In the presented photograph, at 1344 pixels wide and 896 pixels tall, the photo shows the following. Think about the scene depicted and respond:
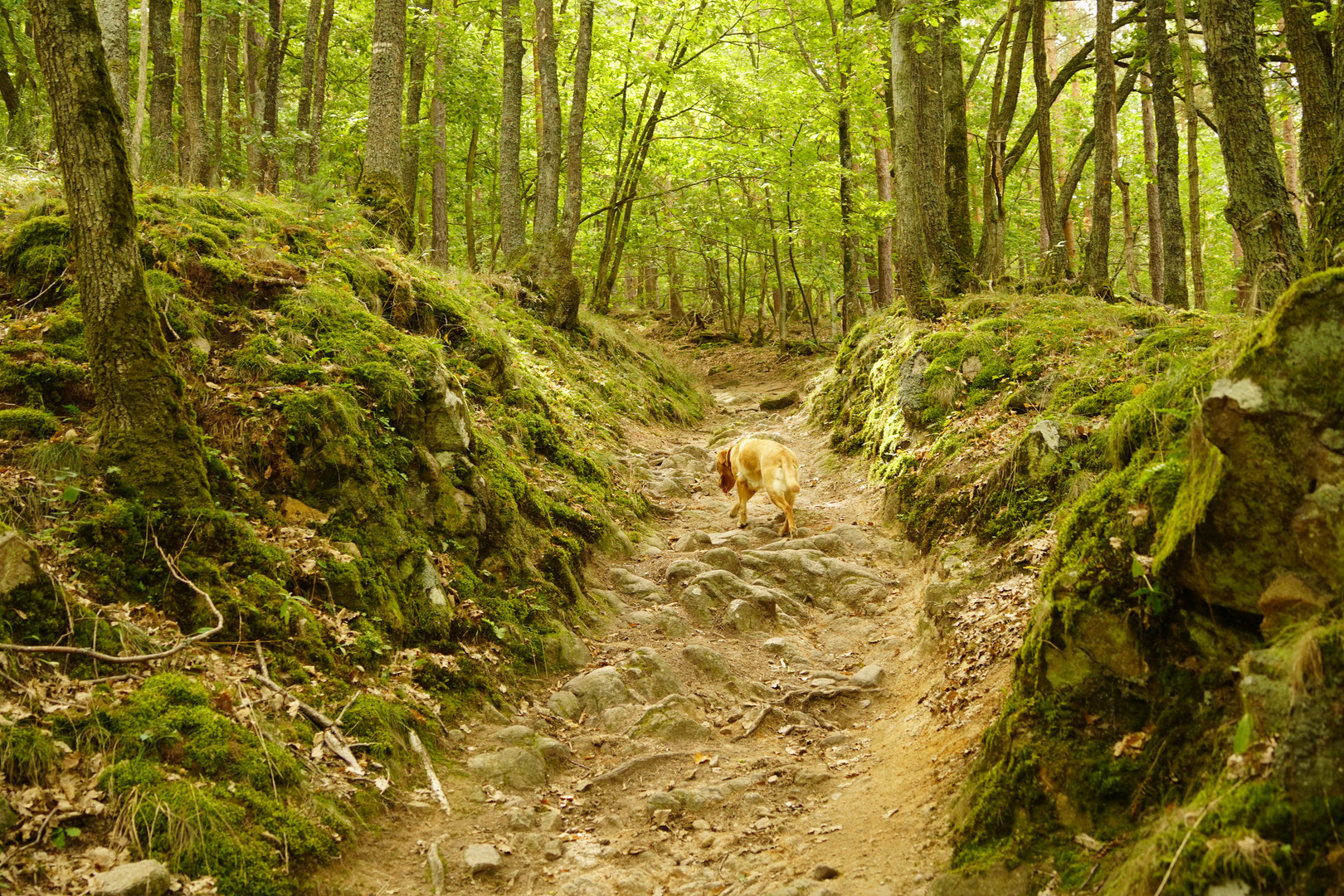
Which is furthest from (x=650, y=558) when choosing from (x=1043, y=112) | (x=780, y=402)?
(x=780, y=402)

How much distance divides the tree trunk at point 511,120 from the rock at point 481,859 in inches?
561

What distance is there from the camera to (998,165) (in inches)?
527

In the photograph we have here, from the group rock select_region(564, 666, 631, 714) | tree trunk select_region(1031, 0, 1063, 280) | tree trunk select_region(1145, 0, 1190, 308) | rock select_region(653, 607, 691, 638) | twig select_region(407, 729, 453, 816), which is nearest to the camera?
twig select_region(407, 729, 453, 816)

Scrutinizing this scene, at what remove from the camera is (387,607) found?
586cm

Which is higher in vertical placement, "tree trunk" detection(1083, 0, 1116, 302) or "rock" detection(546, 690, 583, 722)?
"tree trunk" detection(1083, 0, 1116, 302)

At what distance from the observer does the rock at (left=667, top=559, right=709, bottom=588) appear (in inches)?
331

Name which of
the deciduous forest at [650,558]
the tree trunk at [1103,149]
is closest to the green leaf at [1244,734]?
the deciduous forest at [650,558]

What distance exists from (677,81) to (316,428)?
18.5 metres

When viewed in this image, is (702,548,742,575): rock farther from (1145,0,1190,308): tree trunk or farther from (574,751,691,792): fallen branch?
(1145,0,1190,308): tree trunk

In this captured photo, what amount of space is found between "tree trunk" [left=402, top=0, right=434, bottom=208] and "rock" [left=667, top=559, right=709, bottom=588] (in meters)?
10.4

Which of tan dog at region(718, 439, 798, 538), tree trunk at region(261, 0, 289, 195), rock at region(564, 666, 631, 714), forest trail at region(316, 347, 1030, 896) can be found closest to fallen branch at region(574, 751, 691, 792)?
forest trail at region(316, 347, 1030, 896)

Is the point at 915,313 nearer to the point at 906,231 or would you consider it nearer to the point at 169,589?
the point at 906,231

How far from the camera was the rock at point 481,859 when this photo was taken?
4.40m

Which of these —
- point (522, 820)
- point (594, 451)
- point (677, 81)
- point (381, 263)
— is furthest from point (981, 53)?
point (522, 820)
